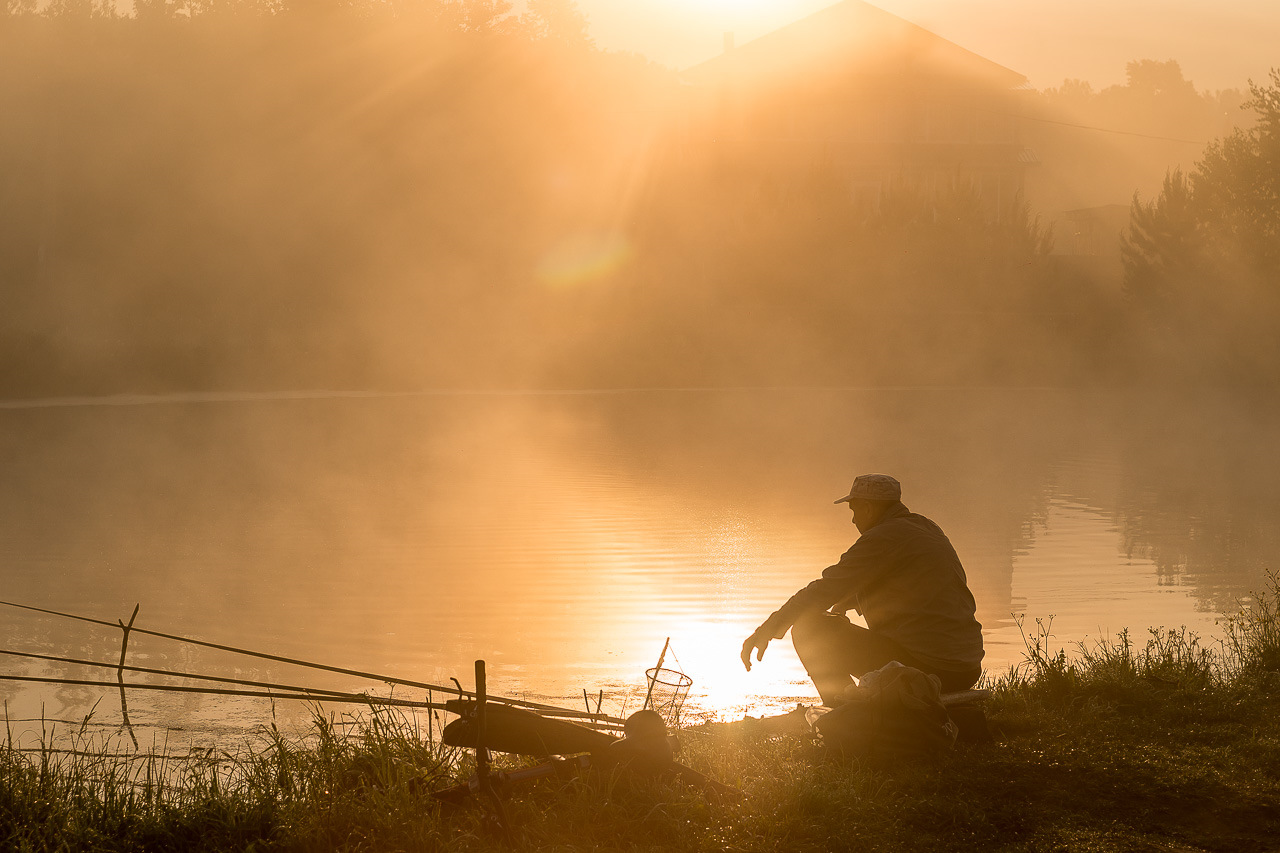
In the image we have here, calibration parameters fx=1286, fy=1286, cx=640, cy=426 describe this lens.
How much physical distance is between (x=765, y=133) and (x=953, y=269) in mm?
13287

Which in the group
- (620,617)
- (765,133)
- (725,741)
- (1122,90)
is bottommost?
(725,741)

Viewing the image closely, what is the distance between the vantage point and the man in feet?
21.3

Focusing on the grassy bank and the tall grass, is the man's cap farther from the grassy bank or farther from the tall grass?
the tall grass

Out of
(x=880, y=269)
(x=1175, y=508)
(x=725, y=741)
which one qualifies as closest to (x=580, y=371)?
(x=880, y=269)

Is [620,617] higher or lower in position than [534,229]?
lower

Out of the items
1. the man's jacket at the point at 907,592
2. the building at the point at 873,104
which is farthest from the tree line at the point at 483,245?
the man's jacket at the point at 907,592

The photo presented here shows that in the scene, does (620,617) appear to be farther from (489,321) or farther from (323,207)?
(323,207)

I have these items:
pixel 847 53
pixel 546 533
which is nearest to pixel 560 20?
pixel 847 53

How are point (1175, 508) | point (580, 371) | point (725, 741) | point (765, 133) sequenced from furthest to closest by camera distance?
point (765, 133)
point (580, 371)
point (1175, 508)
point (725, 741)

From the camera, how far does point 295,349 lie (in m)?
40.6

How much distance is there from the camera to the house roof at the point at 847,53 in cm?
5631

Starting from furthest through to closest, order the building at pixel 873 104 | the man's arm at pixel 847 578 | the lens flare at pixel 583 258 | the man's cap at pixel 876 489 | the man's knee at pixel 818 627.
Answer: the building at pixel 873 104, the lens flare at pixel 583 258, the man's knee at pixel 818 627, the man's cap at pixel 876 489, the man's arm at pixel 847 578

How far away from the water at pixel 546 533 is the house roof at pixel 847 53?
2553cm

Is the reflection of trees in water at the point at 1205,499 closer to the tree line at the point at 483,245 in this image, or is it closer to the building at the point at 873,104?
the tree line at the point at 483,245
